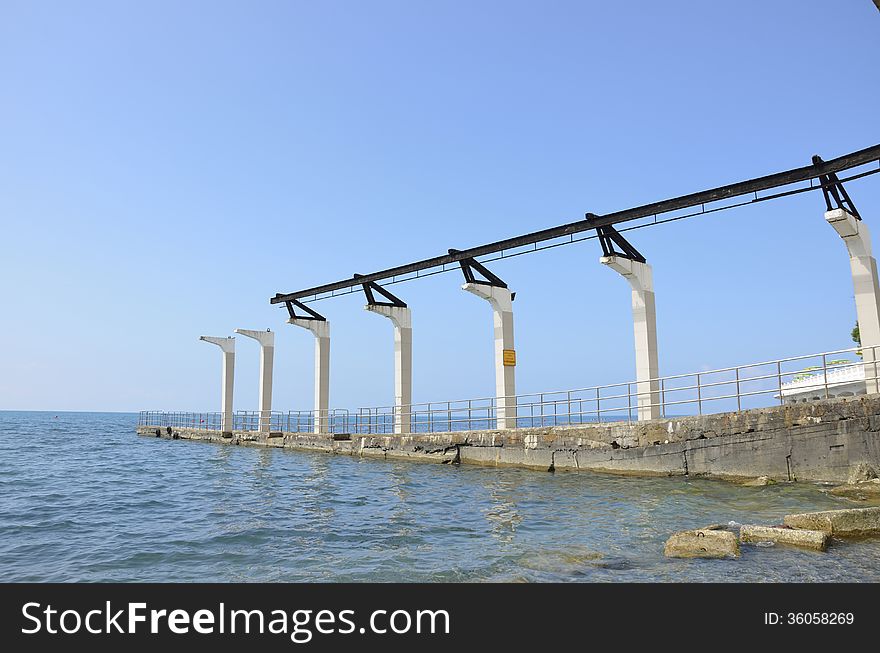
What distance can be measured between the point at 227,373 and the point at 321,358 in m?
11.4

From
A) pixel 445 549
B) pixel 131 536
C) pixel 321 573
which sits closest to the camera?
pixel 321 573

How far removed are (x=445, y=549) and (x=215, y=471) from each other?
14.9 m

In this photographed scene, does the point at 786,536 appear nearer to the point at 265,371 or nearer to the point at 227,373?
the point at 265,371

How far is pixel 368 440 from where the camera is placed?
26.2 metres

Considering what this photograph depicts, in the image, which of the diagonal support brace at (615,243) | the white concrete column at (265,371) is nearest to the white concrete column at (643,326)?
the diagonal support brace at (615,243)

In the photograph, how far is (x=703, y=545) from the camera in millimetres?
7789

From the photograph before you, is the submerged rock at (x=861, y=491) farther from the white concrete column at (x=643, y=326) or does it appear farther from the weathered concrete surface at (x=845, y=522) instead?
the white concrete column at (x=643, y=326)

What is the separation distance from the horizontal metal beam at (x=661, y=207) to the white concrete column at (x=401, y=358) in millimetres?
1524

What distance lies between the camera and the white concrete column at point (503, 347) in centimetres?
2205

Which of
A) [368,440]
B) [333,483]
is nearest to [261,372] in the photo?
[368,440]

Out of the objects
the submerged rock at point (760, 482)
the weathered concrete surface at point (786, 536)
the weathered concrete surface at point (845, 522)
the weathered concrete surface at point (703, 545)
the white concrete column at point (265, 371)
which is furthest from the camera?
the white concrete column at point (265, 371)

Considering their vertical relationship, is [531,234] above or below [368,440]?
above
